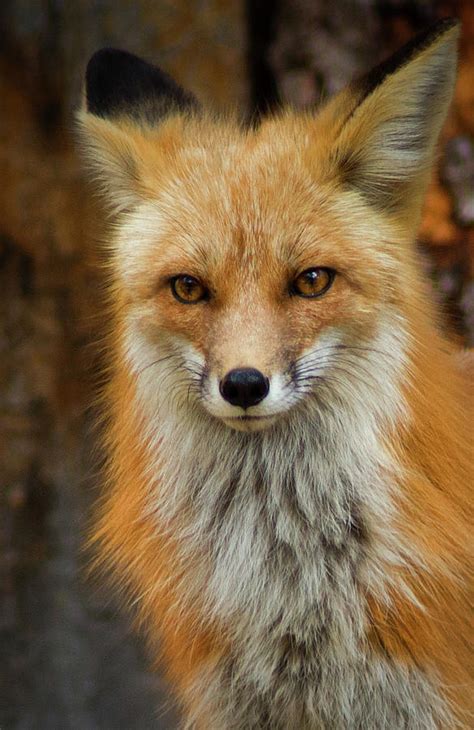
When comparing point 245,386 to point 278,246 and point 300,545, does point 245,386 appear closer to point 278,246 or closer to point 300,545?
→ point 278,246

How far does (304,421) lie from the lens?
241 cm

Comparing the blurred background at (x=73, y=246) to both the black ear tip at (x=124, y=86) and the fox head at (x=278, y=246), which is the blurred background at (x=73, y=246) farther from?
the fox head at (x=278, y=246)

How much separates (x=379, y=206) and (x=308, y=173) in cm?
19

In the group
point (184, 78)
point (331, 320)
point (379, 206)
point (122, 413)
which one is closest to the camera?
point (331, 320)

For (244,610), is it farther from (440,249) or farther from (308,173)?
(440,249)

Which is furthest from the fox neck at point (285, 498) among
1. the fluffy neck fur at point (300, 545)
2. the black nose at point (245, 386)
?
the black nose at point (245, 386)

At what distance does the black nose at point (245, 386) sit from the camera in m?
2.09

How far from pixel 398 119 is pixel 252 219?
1.38 feet

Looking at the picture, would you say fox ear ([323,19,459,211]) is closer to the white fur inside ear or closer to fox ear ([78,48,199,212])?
the white fur inside ear

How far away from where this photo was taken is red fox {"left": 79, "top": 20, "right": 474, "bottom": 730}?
2260 mm

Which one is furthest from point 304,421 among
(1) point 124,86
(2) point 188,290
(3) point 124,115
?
(1) point 124,86

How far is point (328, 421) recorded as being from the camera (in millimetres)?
2391

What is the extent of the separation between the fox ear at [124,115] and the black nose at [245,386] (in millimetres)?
657

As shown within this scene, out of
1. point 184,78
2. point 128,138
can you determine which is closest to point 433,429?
point 128,138
